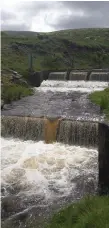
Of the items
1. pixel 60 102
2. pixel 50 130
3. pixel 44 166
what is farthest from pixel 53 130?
pixel 60 102

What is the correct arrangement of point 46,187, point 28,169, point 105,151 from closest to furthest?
1. point 105,151
2. point 46,187
3. point 28,169

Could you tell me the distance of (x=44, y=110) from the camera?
20438 mm

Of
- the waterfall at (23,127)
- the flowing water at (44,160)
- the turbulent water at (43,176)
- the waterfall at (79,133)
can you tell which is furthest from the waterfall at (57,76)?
the turbulent water at (43,176)

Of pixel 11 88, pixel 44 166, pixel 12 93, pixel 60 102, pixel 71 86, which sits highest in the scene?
pixel 11 88

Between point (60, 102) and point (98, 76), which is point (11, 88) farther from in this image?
point (98, 76)

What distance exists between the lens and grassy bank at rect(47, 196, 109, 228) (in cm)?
667

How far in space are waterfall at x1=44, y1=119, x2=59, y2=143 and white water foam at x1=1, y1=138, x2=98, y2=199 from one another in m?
0.39

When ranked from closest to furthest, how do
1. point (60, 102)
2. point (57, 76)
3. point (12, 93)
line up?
point (60, 102) → point (12, 93) → point (57, 76)

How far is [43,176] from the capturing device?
11969 millimetres

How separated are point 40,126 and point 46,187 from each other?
233 inches

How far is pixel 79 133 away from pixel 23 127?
9.96 feet

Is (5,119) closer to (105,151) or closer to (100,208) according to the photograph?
(105,151)

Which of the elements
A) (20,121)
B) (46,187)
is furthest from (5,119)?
(46,187)

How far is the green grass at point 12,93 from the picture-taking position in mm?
23859
